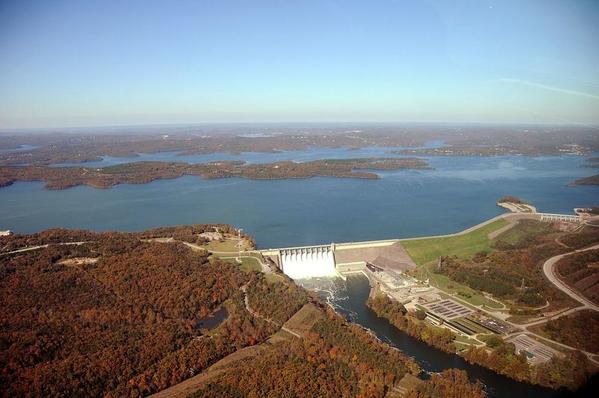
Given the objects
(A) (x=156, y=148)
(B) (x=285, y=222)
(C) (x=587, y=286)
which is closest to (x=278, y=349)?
(C) (x=587, y=286)

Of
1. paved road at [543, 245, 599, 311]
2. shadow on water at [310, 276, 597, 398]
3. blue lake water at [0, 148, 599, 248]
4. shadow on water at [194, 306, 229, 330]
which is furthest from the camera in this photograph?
blue lake water at [0, 148, 599, 248]

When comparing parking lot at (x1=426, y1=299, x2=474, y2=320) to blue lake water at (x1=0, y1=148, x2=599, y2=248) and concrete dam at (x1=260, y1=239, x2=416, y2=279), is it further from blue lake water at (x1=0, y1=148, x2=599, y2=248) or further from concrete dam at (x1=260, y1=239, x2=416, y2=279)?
blue lake water at (x1=0, y1=148, x2=599, y2=248)

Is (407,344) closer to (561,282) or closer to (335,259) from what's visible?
(335,259)

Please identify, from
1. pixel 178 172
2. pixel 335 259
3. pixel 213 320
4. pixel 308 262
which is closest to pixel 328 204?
pixel 335 259

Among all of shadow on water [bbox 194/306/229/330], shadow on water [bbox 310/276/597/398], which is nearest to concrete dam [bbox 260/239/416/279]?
shadow on water [bbox 310/276/597/398]

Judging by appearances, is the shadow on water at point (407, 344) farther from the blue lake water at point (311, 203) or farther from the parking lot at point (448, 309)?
the blue lake water at point (311, 203)

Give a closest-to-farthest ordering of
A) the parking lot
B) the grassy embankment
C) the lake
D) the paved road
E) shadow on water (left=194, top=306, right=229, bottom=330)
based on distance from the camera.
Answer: shadow on water (left=194, top=306, right=229, bottom=330), the paved road, the parking lot, the grassy embankment, the lake
